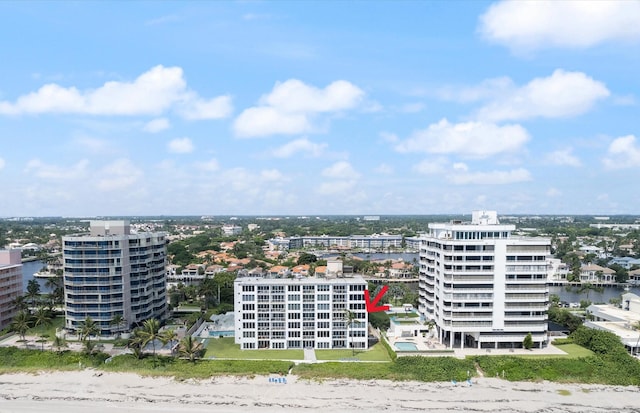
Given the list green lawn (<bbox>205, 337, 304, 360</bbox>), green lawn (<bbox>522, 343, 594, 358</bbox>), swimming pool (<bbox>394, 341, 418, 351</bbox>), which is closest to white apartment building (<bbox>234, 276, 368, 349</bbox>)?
green lawn (<bbox>205, 337, 304, 360</bbox>)

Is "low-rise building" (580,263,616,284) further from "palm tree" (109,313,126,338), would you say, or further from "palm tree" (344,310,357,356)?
"palm tree" (109,313,126,338)

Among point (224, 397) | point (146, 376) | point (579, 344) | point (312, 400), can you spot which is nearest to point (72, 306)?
point (146, 376)

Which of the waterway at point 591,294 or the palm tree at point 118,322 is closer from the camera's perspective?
the palm tree at point 118,322

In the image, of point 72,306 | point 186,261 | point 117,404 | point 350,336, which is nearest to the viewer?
point 117,404

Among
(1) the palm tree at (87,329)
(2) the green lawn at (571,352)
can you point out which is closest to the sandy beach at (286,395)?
(1) the palm tree at (87,329)

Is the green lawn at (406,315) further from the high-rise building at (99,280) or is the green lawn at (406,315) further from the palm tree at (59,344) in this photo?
the palm tree at (59,344)

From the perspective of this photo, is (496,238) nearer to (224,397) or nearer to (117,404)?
(224,397)
